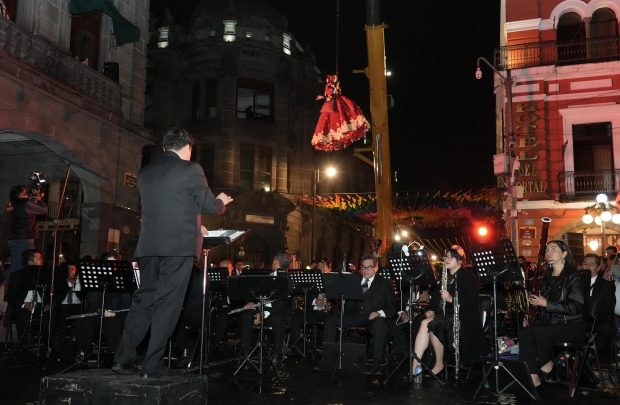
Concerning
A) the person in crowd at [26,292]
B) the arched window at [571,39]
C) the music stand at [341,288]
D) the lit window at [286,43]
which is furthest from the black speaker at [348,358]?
the lit window at [286,43]

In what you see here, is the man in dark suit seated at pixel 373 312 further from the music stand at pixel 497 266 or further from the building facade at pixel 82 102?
the building facade at pixel 82 102

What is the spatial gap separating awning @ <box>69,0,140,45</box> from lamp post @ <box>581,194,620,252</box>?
50.2ft

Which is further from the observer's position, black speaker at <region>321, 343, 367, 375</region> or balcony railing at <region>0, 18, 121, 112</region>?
balcony railing at <region>0, 18, 121, 112</region>

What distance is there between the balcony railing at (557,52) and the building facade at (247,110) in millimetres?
12374

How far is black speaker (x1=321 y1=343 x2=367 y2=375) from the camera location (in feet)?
28.4

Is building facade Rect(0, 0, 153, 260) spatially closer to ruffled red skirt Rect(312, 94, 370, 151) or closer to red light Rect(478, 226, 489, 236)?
ruffled red skirt Rect(312, 94, 370, 151)

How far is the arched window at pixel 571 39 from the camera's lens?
23.7 meters

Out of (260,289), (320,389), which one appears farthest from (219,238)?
(260,289)

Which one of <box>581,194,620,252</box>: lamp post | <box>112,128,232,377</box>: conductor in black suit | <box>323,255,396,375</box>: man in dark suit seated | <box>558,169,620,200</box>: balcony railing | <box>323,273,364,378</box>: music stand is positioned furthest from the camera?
<box>558,169,620,200</box>: balcony railing

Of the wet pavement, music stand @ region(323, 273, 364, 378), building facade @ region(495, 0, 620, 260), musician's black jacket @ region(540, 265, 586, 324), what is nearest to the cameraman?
the wet pavement

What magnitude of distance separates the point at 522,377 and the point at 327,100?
8.61m

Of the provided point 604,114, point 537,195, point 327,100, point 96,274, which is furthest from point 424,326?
point 604,114

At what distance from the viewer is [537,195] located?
23.0 metres

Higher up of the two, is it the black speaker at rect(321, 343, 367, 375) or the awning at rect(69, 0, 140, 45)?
the awning at rect(69, 0, 140, 45)
